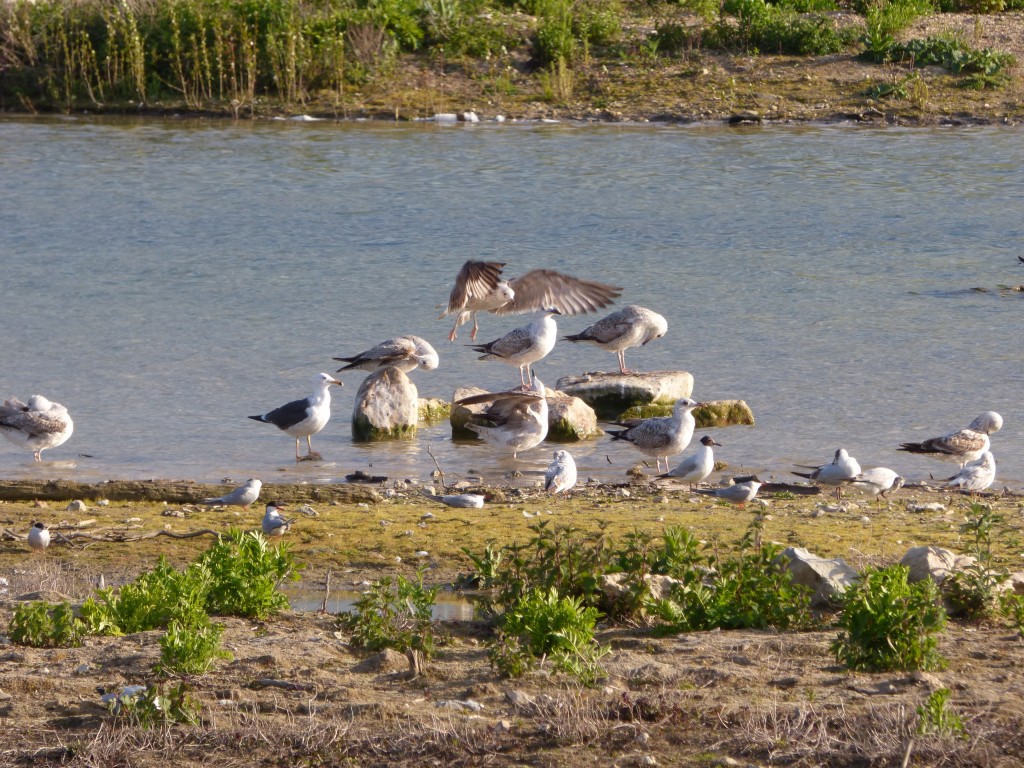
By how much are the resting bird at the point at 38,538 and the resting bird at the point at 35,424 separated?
324 centimetres

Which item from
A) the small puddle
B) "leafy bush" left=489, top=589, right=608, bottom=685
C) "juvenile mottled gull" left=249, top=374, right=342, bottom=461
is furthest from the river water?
"leafy bush" left=489, top=589, right=608, bottom=685

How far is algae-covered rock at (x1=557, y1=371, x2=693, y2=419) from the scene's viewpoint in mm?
11406

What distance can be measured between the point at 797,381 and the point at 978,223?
830cm

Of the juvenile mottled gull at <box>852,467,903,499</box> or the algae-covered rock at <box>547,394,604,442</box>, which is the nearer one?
the juvenile mottled gull at <box>852,467,903,499</box>

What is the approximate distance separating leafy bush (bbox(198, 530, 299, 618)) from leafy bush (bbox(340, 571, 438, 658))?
20.6 inches

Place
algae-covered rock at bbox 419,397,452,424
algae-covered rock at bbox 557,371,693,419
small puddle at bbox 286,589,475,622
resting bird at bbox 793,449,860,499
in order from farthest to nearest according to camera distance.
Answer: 1. algae-covered rock at bbox 419,397,452,424
2. algae-covered rock at bbox 557,371,693,419
3. resting bird at bbox 793,449,860,499
4. small puddle at bbox 286,589,475,622

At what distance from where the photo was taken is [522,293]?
42.7 ft

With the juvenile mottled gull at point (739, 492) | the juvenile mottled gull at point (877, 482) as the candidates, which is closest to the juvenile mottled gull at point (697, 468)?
the juvenile mottled gull at point (739, 492)

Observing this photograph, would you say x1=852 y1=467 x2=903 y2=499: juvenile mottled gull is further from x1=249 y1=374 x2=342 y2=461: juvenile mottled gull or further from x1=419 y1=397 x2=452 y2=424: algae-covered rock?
x1=249 y1=374 x2=342 y2=461: juvenile mottled gull

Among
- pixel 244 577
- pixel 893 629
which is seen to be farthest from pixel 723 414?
pixel 893 629

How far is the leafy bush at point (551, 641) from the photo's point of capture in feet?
15.8

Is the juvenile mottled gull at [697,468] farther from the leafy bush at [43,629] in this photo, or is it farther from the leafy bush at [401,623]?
the leafy bush at [43,629]

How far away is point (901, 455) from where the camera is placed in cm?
1018

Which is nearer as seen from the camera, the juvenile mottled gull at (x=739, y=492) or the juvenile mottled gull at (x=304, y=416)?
the juvenile mottled gull at (x=739, y=492)
